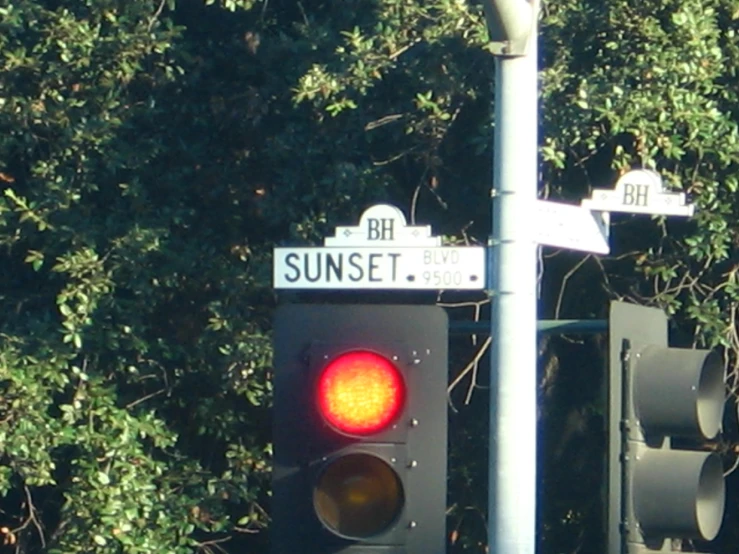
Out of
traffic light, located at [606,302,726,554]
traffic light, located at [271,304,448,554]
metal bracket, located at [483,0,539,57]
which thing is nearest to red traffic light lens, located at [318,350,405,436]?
traffic light, located at [271,304,448,554]

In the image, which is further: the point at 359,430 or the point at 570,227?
the point at 570,227

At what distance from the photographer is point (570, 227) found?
4.89m

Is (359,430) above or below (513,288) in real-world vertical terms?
below

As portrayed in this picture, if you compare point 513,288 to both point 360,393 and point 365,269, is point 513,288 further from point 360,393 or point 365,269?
point 360,393

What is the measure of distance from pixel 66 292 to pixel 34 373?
46cm

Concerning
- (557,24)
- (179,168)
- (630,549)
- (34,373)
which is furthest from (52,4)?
(630,549)

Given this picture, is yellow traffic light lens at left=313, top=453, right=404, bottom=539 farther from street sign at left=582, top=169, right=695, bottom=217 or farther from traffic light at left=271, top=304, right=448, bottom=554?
street sign at left=582, top=169, right=695, bottom=217

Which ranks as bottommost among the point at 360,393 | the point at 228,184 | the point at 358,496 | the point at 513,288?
the point at 358,496

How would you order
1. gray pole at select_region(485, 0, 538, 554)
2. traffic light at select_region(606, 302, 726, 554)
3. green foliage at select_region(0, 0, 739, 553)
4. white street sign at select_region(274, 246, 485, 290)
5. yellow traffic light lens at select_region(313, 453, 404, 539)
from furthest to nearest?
green foliage at select_region(0, 0, 739, 553)
white street sign at select_region(274, 246, 485, 290)
gray pole at select_region(485, 0, 538, 554)
yellow traffic light lens at select_region(313, 453, 404, 539)
traffic light at select_region(606, 302, 726, 554)

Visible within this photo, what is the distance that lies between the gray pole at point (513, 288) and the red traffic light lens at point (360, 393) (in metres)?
0.36

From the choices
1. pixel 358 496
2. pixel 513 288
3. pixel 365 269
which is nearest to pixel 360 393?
pixel 358 496

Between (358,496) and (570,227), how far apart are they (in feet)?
3.54

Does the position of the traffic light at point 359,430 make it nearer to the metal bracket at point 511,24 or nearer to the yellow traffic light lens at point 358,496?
the yellow traffic light lens at point 358,496

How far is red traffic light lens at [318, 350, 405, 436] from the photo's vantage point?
4.42 metres
